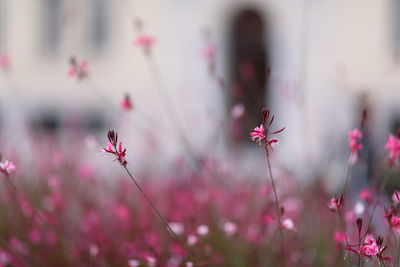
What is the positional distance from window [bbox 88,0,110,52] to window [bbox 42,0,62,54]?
0.79 metres

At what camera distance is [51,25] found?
34.5ft

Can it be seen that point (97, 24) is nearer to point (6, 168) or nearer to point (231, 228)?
point (231, 228)

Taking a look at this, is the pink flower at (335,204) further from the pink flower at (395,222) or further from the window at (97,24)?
the window at (97,24)

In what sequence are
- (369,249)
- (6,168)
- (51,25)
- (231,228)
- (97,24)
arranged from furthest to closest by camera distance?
(51,25), (97,24), (231,228), (6,168), (369,249)

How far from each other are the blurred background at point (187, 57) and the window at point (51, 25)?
0.8 inches

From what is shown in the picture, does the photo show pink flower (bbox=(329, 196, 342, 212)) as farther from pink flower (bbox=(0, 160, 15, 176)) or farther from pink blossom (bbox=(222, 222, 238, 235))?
pink flower (bbox=(0, 160, 15, 176))

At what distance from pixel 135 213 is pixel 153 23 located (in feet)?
24.3

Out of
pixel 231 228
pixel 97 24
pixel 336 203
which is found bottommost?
pixel 336 203

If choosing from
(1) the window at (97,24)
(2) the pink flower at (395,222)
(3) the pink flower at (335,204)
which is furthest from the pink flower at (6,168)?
(1) the window at (97,24)

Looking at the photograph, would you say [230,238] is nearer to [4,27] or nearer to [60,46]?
[60,46]

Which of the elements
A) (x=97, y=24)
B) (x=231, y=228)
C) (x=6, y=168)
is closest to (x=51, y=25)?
(x=97, y=24)

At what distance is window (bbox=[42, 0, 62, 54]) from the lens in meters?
10.4

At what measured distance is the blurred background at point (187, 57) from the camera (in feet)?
28.1

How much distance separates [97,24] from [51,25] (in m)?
1.18
